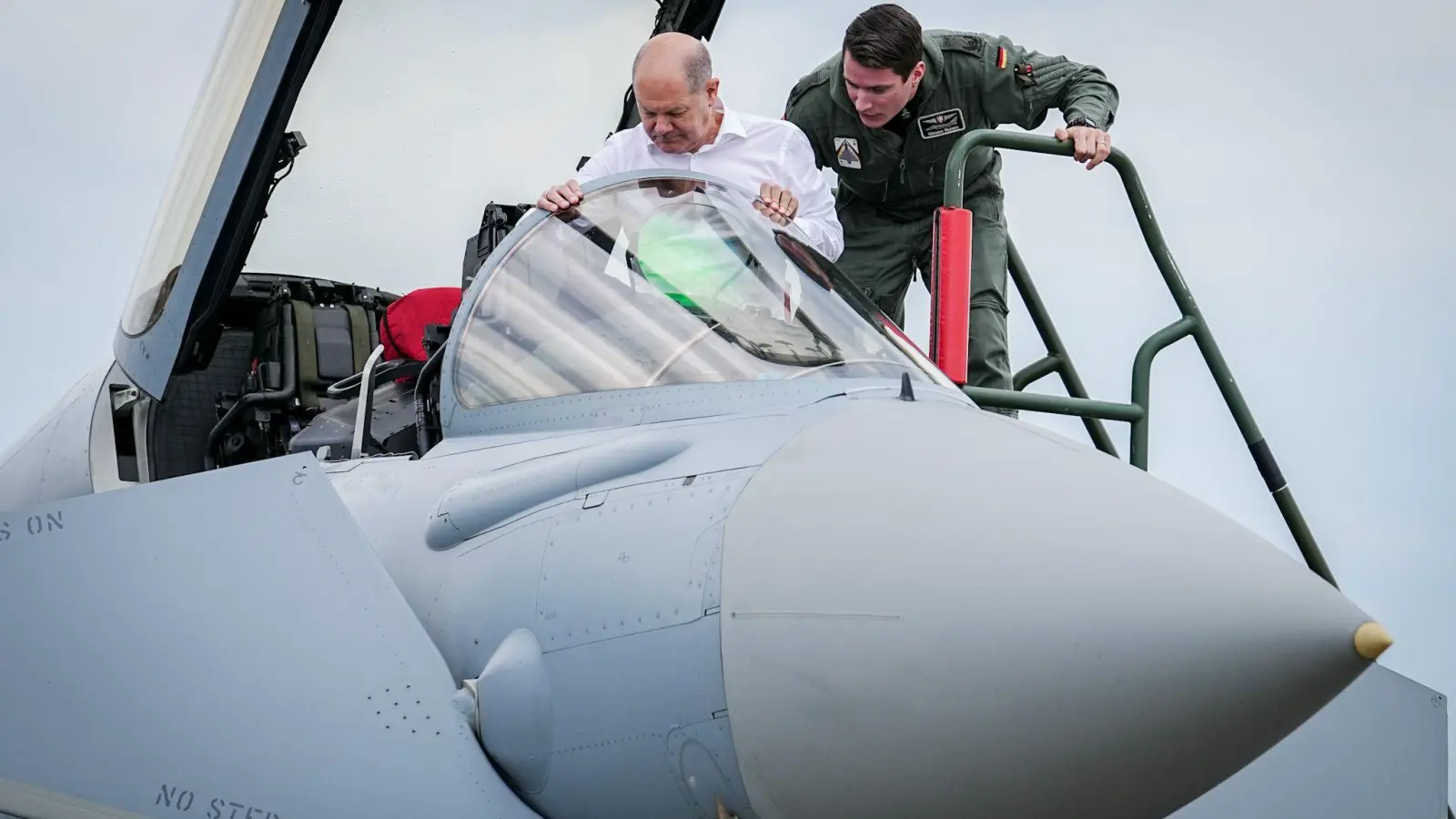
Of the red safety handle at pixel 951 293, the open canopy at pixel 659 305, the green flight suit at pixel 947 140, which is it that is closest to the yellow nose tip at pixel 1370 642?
the open canopy at pixel 659 305

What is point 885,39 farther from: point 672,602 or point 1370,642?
point 1370,642

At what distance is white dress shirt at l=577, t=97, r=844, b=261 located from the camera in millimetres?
5488

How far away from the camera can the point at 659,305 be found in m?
4.05

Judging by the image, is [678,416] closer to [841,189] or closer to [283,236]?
[283,236]

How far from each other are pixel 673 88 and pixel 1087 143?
1.58m

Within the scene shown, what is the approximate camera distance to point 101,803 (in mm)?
3195

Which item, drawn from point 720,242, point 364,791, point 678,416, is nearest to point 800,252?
point 720,242

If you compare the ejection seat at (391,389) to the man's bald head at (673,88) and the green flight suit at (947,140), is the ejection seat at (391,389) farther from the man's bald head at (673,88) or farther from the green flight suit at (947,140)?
the green flight suit at (947,140)

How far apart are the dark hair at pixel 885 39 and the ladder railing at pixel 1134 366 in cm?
57

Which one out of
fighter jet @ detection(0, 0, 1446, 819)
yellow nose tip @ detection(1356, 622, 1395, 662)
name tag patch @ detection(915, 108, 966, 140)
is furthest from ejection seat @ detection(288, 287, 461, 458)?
yellow nose tip @ detection(1356, 622, 1395, 662)

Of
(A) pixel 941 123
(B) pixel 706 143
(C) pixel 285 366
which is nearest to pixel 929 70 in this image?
(A) pixel 941 123

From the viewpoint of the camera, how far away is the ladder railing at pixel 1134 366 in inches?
221

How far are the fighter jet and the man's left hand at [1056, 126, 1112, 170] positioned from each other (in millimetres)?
1700

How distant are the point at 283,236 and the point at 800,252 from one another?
2.32m
